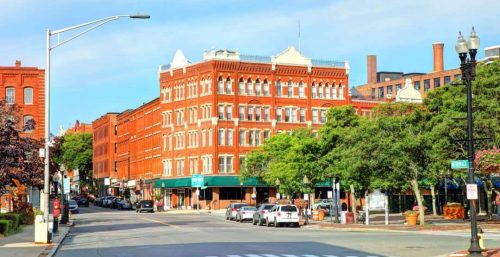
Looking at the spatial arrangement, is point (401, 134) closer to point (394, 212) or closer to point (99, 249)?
point (99, 249)

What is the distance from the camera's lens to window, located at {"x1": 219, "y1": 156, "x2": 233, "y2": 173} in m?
98.4

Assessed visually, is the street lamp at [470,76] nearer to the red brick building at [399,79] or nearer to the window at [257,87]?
the window at [257,87]

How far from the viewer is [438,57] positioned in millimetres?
134500

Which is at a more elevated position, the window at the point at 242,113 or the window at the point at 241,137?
the window at the point at 242,113

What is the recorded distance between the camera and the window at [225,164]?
9838 cm

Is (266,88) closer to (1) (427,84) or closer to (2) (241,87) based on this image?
(2) (241,87)

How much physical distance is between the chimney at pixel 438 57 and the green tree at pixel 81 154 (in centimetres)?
7696

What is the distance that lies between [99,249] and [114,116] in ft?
374

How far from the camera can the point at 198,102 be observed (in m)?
100

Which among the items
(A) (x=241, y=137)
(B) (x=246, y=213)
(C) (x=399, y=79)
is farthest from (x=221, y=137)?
(C) (x=399, y=79)

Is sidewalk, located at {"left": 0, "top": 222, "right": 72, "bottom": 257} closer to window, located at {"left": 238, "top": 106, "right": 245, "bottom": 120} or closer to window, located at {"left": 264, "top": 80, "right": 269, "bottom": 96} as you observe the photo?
window, located at {"left": 238, "top": 106, "right": 245, "bottom": 120}

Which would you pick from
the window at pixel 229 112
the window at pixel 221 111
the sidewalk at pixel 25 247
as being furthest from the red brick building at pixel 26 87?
the sidewalk at pixel 25 247

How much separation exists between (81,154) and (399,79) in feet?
233

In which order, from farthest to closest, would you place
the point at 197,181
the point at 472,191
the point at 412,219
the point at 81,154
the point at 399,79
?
the point at 81,154, the point at 399,79, the point at 197,181, the point at 412,219, the point at 472,191
